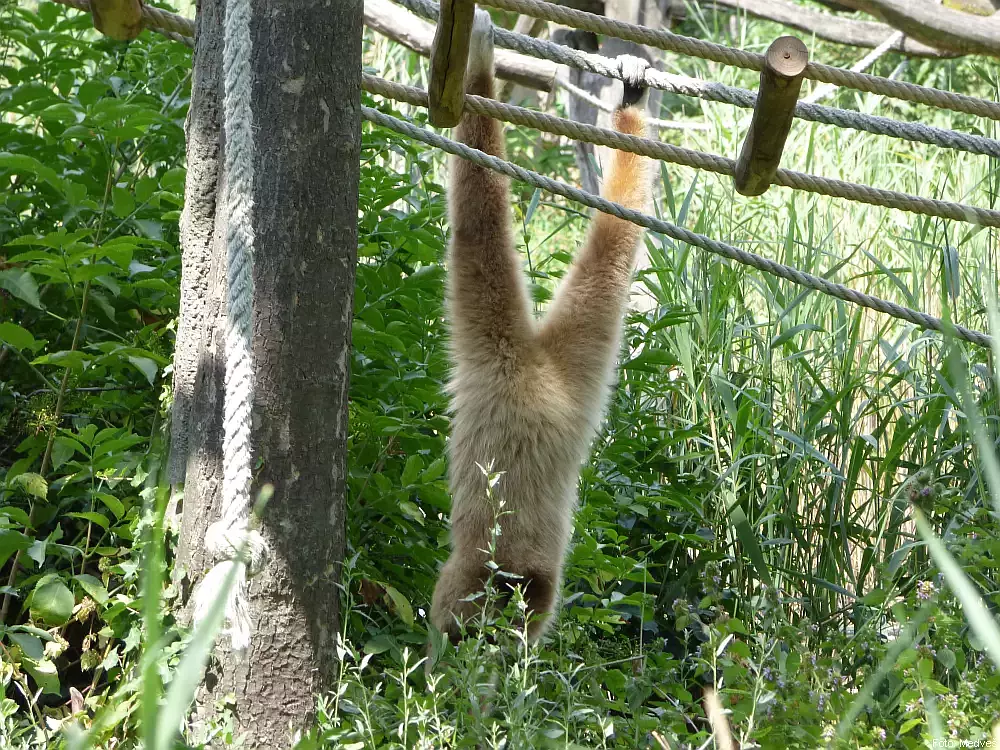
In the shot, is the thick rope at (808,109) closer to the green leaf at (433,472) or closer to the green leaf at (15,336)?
the green leaf at (433,472)

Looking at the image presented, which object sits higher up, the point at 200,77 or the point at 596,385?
the point at 200,77

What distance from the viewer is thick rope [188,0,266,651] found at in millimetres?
1689

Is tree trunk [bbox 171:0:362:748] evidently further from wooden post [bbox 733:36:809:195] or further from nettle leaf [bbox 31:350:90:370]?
Answer: wooden post [bbox 733:36:809:195]

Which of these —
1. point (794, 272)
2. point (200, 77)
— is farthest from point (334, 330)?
point (794, 272)

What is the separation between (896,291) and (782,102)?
3.90 m

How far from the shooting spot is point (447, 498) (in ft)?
9.52

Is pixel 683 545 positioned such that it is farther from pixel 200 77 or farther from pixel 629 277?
pixel 200 77

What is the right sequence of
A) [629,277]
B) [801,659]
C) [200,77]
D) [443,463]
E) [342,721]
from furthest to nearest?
[629,277] → [443,463] → [200,77] → [801,659] → [342,721]

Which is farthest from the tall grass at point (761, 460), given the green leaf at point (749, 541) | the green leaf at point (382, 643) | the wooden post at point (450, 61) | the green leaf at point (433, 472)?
the wooden post at point (450, 61)

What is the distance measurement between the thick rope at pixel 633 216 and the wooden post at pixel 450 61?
0.09 meters

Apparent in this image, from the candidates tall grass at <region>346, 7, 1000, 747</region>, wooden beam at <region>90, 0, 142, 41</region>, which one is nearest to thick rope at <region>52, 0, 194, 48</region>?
wooden beam at <region>90, 0, 142, 41</region>

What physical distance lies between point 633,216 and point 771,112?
48 cm

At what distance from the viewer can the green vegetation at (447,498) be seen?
1.99 m

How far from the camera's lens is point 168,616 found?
2.25m
